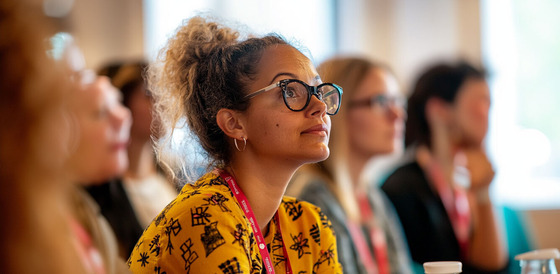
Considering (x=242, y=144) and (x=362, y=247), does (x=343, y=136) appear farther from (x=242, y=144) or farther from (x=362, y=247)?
(x=242, y=144)

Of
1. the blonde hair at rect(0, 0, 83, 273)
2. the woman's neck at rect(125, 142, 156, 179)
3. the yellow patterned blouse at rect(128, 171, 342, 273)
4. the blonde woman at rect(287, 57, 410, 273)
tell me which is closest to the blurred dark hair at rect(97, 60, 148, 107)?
the woman's neck at rect(125, 142, 156, 179)

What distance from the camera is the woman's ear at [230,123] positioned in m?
1.19

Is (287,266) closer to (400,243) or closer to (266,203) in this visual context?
(266,203)

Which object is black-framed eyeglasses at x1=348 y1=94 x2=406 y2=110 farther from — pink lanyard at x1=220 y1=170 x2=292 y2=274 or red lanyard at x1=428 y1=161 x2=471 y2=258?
pink lanyard at x1=220 y1=170 x2=292 y2=274

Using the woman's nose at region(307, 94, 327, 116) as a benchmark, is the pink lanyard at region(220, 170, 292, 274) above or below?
below

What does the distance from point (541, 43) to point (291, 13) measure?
1714 mm

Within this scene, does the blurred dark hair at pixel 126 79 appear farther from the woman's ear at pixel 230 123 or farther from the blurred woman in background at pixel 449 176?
the woman's ear at pixel 230 123

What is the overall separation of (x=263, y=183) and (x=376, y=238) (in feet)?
3.86

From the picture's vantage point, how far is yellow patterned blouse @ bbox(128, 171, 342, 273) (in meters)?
1.05

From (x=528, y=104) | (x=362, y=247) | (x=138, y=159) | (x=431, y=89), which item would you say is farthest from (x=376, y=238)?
(x=528, y=104)

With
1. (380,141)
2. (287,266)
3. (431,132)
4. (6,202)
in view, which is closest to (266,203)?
(287,266)

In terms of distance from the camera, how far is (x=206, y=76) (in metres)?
1.19

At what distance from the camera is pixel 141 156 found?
2.55m

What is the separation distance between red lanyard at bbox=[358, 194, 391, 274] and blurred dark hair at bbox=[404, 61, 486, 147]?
62 centimetres
